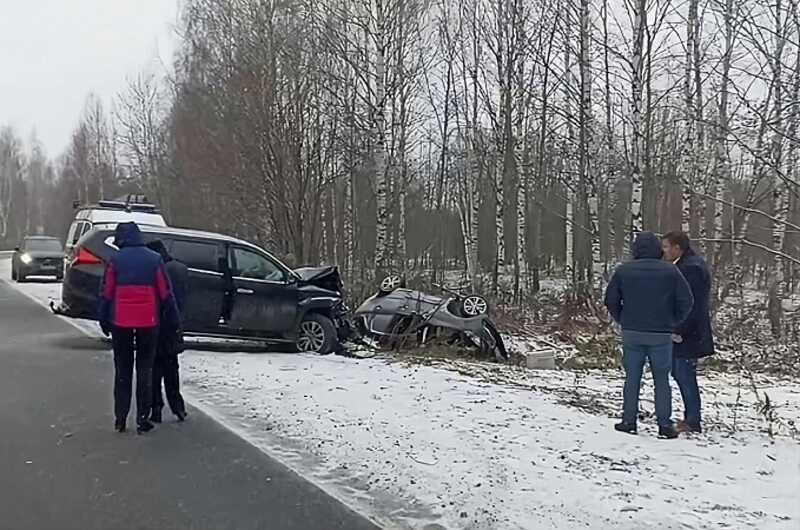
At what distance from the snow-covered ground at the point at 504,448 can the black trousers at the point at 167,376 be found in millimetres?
498

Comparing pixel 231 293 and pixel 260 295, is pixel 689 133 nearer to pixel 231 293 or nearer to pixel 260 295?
pixel 260 295

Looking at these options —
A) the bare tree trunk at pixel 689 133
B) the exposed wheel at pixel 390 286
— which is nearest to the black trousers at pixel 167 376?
the exposed wheel at pixel 390 286

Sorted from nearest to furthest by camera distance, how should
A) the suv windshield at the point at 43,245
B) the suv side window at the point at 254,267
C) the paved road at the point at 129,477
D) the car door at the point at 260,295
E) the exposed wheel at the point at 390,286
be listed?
the paved road at the point at 129,477 < the car door at the point at 260,295 < the suv side window at the point at 254,267 < the exposed wheel at the point at 390,286 < the suv windshield at the point at 43,245

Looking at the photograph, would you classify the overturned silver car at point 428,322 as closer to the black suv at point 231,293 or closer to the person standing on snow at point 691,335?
the black suv at point 231,293

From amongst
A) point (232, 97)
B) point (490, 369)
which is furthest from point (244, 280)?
point (232, 97)

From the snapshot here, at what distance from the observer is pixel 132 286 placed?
26.5ft

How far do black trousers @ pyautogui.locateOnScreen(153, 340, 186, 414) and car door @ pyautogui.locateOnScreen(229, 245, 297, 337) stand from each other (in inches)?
199

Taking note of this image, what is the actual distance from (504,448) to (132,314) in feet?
11.7

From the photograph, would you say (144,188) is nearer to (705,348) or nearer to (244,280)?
(244,280)

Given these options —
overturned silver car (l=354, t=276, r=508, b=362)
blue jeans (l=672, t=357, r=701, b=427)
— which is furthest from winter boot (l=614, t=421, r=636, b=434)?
overturned silver car (l=354, t=276, r=508, b=362)

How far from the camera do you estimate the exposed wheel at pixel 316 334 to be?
14188mm

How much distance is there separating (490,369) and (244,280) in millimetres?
4178

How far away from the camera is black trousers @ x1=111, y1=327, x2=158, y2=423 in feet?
26.5

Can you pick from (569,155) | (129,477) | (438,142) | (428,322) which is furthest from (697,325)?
(438,142)
